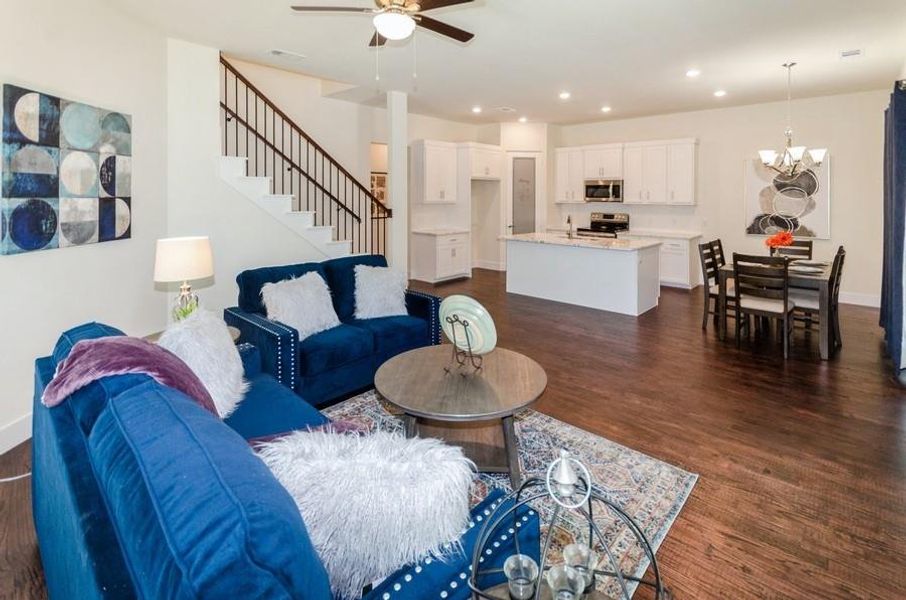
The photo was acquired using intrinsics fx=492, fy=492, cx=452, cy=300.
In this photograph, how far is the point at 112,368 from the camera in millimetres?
1324

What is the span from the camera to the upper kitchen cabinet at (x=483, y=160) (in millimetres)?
9016

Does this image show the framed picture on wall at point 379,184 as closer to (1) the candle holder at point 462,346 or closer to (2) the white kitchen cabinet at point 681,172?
(2) the white kitchen cabinet at point 681,172

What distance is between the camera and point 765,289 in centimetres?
472

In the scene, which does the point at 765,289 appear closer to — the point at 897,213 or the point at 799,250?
the point at 897,213

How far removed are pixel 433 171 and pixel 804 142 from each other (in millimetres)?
5662

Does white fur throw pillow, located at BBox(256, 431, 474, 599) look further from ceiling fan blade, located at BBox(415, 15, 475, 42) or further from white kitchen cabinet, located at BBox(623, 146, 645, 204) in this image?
white kitchen cabinet, located at BBox(623, 146, 645, 204)

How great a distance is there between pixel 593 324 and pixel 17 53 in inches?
216

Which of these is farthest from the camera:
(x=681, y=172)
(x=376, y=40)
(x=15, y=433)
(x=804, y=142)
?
(x=681, y=172)

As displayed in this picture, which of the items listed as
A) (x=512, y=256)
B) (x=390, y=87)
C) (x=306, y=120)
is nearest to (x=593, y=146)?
(x=512, y=256)

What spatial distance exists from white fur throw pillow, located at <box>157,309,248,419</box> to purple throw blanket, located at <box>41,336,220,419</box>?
57 cm

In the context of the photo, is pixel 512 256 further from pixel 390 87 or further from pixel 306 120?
pixel 306 120

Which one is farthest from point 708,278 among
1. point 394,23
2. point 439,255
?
point 394,23

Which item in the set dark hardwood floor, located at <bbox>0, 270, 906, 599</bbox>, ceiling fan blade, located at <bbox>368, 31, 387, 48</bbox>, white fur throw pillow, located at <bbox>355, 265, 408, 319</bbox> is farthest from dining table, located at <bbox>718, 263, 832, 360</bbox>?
ceiling fan blade, located at <bbox>368, 31, 387, 48</bbox>

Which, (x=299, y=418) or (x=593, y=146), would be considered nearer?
(x=299, y=418)
